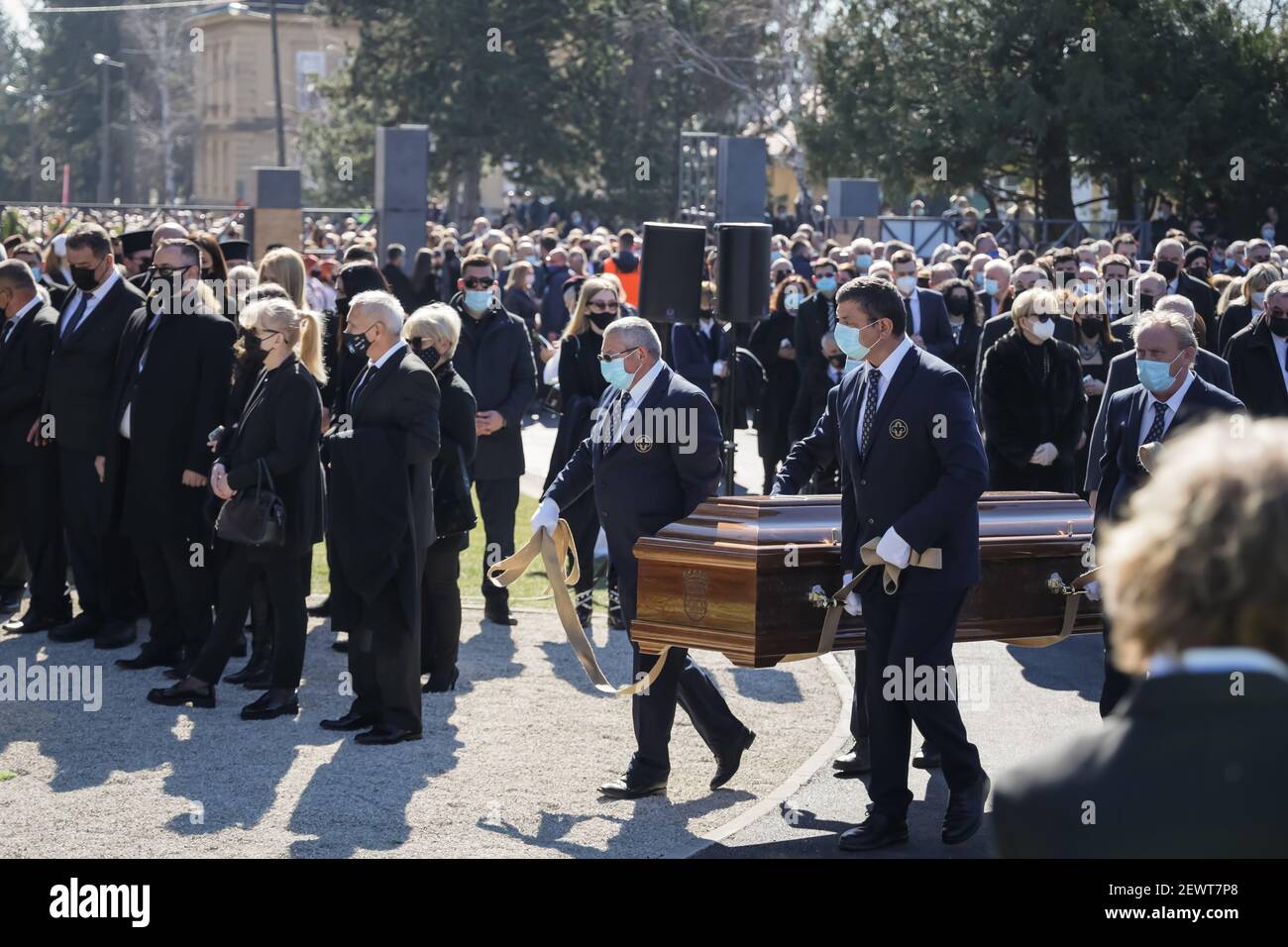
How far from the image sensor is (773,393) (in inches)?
625

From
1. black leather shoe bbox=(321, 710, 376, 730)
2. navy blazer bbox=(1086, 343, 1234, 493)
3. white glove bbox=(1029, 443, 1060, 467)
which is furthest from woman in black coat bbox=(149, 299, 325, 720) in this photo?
white glove bbox=(1029, 443, 1060, 467)

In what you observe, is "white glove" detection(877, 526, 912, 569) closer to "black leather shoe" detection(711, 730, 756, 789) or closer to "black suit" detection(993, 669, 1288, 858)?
"black leather shoe" detection(711, 730, 756, 789)

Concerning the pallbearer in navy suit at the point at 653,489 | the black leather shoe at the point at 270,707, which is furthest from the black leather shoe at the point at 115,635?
the pallbearer in navy suit at the point at 653,489

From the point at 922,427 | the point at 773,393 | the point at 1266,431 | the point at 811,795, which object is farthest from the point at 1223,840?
the point at 773,393

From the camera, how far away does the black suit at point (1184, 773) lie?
2.34 m

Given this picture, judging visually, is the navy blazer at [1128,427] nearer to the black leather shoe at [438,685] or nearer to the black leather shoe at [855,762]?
the black leather shoe at [855,762]

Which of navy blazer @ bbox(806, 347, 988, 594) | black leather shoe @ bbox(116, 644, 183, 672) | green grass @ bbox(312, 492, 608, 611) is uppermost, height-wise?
navy blazer @ bbox(806, 347, 988, 594)

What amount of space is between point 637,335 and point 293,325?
1957 millimetres

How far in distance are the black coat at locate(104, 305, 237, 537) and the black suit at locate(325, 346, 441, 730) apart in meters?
1.28

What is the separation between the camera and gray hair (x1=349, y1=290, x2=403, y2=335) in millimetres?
8617

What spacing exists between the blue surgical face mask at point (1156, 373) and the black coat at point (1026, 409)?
3.07 m

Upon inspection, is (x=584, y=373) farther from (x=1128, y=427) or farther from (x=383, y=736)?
(x=1128, y=427)

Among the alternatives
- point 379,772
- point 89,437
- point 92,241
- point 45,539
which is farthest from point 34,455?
point 379,772

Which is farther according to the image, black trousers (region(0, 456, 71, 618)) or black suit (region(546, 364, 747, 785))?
black trousers (region(0, 456, 71, 618))
